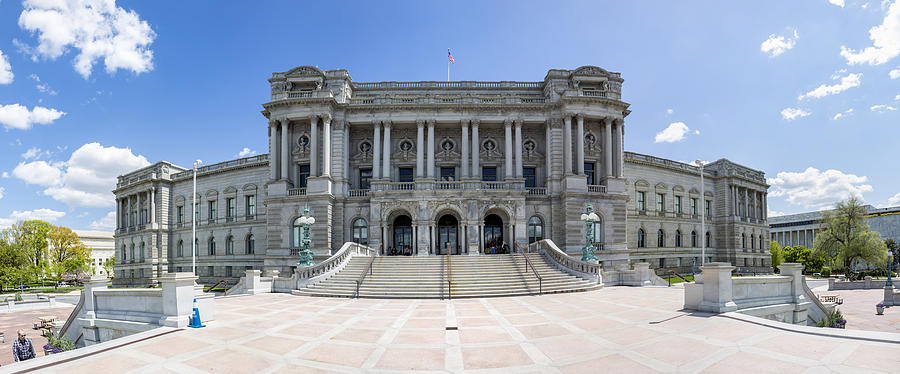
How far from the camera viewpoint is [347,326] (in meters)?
13.1

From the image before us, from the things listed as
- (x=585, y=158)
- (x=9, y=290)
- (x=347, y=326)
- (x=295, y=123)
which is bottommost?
(x=9, y=290)

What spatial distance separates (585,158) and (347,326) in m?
29.2

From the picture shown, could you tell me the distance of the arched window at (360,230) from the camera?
34531 millimetres

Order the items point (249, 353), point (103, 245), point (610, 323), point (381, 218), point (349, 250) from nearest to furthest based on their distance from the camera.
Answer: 1. point (249, 353)
2. point (610, 323)
3. point (349, 250)
4. point (381, 218)
5. point (103, 245)

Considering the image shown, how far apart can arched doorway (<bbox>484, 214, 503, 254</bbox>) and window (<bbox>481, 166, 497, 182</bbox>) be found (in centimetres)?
418

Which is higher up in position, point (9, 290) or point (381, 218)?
point (381, 218)

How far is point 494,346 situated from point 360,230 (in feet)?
85.4

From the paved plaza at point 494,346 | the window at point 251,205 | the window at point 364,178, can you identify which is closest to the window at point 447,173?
the window at point 364,178

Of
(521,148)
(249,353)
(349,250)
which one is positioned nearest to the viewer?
(249,353)

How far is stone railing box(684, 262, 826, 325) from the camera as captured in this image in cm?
1362

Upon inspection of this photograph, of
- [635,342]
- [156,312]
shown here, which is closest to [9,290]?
[156,312]

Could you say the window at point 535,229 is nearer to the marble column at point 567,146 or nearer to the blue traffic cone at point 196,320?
the marble column at point 567,146

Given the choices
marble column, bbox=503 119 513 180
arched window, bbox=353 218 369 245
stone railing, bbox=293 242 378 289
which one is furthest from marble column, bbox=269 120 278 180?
marble column, bbox=503 119 513 180

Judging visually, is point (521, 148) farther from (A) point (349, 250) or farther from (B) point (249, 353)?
(B) point (249, 353)
